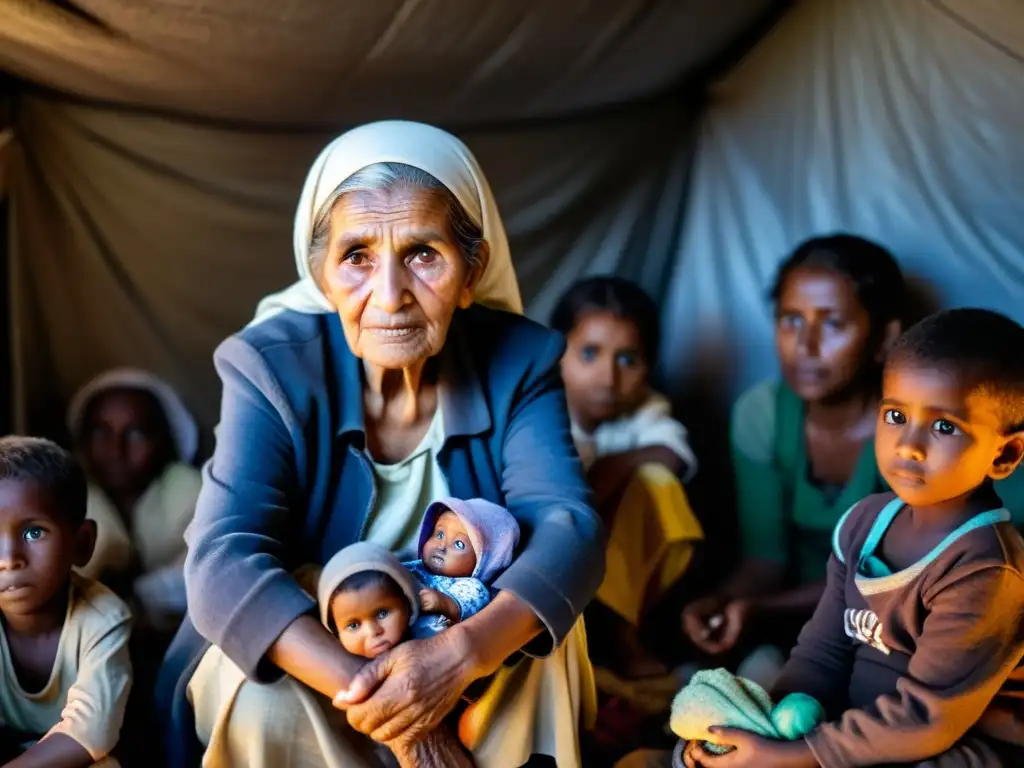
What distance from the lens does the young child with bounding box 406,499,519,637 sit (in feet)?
4.68

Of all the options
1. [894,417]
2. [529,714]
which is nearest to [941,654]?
[894,417]

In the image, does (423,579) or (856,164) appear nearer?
(423,579)

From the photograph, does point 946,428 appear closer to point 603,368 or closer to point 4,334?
point 603,368

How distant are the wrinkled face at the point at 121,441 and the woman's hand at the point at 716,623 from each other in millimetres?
1255

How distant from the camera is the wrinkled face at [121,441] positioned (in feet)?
7.17

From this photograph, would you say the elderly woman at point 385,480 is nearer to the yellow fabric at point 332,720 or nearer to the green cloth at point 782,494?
the yellow fabric at point 332,720

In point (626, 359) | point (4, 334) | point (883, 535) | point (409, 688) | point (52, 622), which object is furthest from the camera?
point (626, 359)

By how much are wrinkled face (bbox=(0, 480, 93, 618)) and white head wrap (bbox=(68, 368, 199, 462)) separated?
0.69m

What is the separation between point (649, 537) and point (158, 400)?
118cm

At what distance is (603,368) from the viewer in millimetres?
2318

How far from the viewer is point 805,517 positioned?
2.18 m

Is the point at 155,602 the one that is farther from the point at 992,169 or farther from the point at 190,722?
the point at 992,169

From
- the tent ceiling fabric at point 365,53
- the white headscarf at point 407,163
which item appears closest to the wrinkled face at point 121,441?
the tent ceiling fabric at point 365,53

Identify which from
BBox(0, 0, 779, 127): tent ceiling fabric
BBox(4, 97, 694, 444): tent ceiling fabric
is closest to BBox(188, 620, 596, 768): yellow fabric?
BBox(4, 97, 694, 444): tent ceiling fabric
